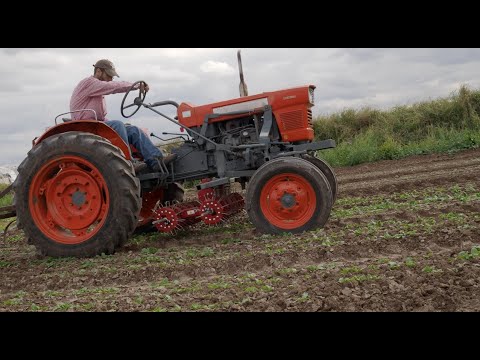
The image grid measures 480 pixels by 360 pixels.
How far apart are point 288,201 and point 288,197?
0.04 metres

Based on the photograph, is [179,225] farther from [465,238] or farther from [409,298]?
[409,298]

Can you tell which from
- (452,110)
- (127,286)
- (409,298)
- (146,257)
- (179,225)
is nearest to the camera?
(409,298)

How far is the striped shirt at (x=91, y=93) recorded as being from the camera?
20.1ft

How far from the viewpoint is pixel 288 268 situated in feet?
14.6

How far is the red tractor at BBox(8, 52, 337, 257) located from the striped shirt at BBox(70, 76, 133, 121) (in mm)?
178

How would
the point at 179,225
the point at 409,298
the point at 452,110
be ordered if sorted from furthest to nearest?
the point at 452,110, the point at 179,225, the point at 409,298

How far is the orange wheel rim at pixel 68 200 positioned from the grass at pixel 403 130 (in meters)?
9.27

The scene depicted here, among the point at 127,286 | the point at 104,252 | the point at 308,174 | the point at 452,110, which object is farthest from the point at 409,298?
the point at 452,110

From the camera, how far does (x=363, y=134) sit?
17.4m

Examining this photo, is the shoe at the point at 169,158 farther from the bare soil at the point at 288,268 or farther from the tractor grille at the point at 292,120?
the tractor grille at the point at 292,120

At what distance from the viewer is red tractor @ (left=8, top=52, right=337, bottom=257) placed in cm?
566

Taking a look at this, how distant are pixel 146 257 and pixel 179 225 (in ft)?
3.21

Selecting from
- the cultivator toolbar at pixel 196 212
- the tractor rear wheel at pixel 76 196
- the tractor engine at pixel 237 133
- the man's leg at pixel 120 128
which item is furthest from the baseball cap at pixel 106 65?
the cultivator toolbar at pixel 196 212

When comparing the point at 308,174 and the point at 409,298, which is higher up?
the point at 308,174
